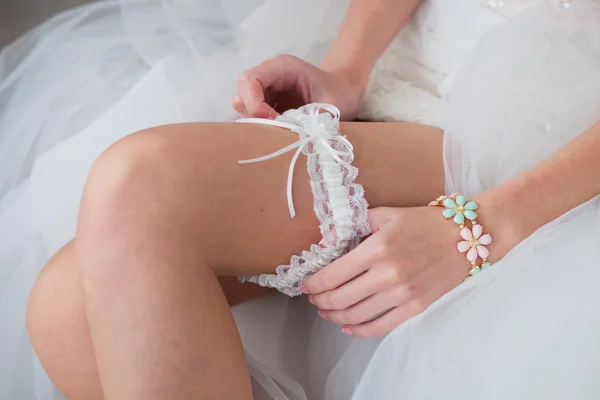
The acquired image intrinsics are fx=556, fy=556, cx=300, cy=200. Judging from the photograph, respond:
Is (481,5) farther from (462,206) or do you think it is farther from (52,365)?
(52,365)

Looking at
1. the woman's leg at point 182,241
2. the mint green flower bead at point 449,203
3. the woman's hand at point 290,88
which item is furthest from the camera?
the woman's hand at point 290,88

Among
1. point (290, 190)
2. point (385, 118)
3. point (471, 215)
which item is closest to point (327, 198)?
point (290, 190)

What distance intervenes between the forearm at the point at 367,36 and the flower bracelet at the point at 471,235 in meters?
0.27

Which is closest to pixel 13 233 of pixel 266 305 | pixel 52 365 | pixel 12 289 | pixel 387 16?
pixel 12 289

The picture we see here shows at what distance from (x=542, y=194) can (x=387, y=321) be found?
190mm

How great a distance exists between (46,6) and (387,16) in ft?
2.24

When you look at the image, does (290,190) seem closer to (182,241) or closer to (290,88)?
(182,241)

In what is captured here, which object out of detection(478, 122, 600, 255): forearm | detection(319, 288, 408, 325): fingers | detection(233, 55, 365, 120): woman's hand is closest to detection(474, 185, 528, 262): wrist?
detection(478, 122, 600, 255): forearm

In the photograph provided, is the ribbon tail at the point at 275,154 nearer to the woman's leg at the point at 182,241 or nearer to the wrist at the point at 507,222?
the woman's leg at the point at 182,241

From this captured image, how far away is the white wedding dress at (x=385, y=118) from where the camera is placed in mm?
479

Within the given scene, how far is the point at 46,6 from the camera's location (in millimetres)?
1052

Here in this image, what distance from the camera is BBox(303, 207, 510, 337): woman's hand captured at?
0.51m

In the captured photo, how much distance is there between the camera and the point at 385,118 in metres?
0.73

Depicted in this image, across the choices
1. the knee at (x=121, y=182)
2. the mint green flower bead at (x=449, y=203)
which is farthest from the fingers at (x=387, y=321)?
the knee at (x=121, y=182)
